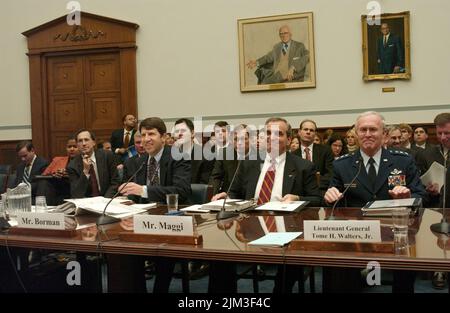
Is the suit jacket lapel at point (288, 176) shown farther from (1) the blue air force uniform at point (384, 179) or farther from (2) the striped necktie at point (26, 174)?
(2) the striped necktie at point (26, 174)

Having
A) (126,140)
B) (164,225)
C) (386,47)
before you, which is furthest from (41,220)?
(386,47)

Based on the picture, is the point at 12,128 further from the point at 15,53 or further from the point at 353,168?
the point at 353,168

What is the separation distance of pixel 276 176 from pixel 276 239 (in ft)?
4.72

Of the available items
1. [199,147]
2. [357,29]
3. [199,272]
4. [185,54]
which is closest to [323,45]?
[357,29]

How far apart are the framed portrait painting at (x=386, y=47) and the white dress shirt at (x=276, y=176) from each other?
4636mm

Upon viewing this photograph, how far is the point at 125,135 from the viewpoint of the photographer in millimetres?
8031

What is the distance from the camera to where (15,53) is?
29.8 ft

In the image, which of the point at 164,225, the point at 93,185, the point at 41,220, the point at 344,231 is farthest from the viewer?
the point at 93,185

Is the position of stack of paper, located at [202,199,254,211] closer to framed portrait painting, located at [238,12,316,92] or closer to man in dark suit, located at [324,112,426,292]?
man in dark suit, located at [324,112,426,292]

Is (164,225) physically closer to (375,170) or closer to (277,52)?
(375,170)

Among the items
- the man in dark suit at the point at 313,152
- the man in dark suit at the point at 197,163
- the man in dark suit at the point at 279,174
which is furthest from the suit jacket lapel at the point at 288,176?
the man in dark suit at the point at 313,152

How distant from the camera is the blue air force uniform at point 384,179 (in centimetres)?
307

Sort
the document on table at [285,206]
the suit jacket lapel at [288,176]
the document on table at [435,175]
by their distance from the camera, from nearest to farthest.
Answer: the document on table at [285,206]
the suit jacket lapel at [288,176]
the document on table at [435,175]

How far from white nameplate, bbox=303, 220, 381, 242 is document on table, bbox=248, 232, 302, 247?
11 centimetres
